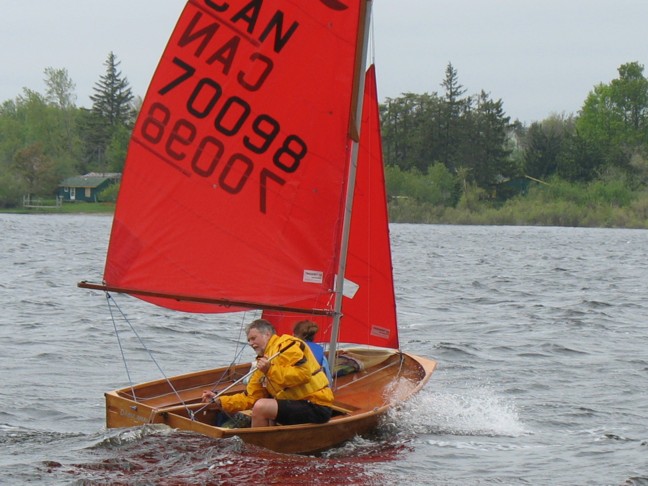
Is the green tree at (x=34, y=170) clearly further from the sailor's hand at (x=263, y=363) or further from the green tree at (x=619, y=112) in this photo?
the sailor's hand at (x=263, y=363)

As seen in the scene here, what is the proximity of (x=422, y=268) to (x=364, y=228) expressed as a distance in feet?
70.2

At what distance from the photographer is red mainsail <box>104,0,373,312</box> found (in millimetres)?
8719

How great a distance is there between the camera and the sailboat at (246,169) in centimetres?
870

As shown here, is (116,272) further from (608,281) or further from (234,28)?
(608,281)

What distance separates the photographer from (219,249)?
8914 millimetres

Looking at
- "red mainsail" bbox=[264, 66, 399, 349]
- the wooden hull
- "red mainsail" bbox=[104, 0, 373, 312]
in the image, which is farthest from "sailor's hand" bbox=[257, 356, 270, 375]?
"red mainsail" bbox=[264, 66, 399, 349]

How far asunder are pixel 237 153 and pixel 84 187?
7976cm

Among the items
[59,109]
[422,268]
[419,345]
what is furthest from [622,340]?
[59,109]

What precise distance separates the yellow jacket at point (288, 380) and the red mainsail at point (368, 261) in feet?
5.28

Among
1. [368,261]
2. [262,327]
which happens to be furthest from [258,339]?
[368,261]

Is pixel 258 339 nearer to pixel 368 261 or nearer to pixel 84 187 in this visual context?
pixel 368 261

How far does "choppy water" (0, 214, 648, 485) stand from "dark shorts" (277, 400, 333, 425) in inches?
11.2

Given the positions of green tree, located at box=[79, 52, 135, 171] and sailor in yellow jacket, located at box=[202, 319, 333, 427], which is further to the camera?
green tree, located at box=[79, 52, 135, 171]

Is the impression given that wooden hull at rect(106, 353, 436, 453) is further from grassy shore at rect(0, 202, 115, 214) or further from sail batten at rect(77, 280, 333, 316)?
grassy shore at rect(0, 202, 115, 214)
